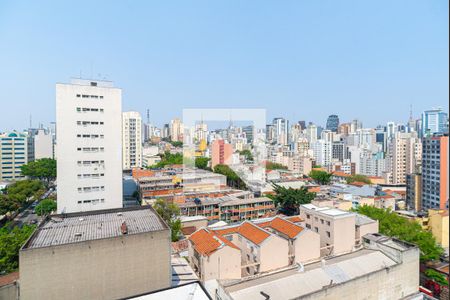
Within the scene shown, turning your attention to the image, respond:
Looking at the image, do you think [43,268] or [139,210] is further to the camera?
[139,210]

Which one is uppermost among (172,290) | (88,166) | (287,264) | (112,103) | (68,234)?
(112,103)

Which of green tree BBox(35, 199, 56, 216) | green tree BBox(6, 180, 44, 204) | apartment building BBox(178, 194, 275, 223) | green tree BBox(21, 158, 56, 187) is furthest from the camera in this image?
green tree BBox(21, 158, 56, 187)

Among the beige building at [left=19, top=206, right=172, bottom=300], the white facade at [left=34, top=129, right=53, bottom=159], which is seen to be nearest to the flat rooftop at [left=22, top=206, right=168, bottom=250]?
the beige building at [left=19, top=206, right=172, bottom=300]

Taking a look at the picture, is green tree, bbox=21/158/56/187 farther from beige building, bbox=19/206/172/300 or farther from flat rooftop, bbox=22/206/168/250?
beige building, bbox=19/206/172/300

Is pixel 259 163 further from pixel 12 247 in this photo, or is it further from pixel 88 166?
pixel 12 247

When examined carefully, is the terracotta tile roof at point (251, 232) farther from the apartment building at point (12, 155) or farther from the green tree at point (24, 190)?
the apartment building at point (12, 155)

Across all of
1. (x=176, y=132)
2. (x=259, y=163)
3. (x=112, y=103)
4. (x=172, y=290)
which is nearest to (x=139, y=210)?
(x=172, y=290)
